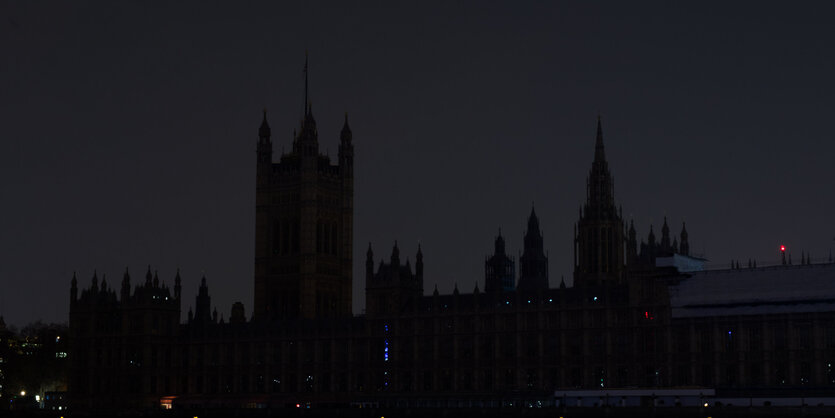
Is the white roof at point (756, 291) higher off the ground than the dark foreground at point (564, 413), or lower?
higher

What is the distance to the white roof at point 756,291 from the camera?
178m

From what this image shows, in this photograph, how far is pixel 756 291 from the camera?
182000 mm

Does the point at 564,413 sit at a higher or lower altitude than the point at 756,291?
lower

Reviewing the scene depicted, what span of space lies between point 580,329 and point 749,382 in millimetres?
22728

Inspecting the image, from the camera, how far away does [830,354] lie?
175 metres

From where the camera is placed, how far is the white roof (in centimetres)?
17762

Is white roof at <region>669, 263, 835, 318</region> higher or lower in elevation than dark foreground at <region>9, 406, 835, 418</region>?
higher

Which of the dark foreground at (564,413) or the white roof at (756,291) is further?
the white roof at (756,291)

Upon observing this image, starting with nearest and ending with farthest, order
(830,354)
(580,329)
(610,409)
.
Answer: (610,409) → (830,354) → (580,329)

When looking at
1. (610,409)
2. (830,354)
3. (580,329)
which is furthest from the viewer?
(580,329)

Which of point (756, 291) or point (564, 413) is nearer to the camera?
point (564, 413)

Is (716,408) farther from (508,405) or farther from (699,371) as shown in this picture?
(508,405)

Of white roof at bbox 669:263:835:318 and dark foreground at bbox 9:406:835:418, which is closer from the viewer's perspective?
dark foreground at bbox 9:406:835:418

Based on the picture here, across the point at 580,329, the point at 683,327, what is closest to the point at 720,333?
the point at 683,327
